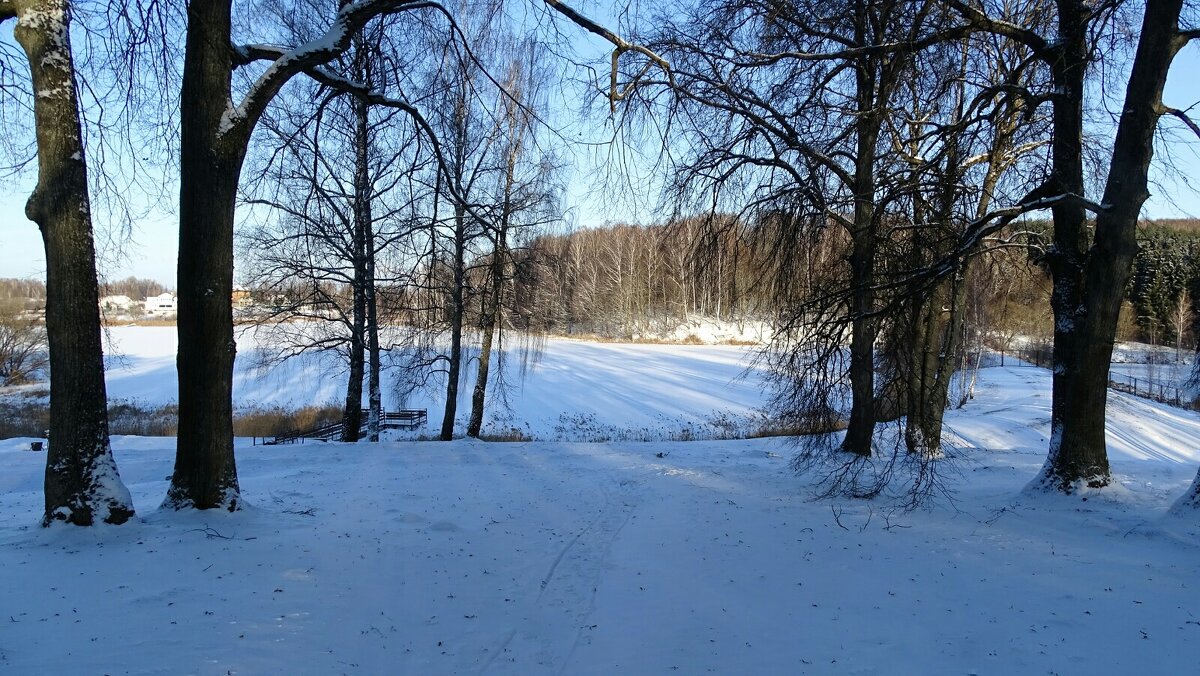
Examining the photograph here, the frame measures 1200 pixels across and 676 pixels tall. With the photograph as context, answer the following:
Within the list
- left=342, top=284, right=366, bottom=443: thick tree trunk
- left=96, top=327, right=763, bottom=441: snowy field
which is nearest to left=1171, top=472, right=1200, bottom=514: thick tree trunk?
left=342, top=284, right=366, bottom=443: thick tree trunk

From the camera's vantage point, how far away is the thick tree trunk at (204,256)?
5.73 metres

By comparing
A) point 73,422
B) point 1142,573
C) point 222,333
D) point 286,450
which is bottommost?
point 286,450

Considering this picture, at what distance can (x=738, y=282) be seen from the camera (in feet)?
38.9

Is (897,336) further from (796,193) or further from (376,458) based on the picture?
(376,458)

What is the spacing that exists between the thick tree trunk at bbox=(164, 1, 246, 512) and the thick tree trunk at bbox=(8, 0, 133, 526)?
64 centimetres

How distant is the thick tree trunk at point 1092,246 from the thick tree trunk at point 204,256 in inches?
329

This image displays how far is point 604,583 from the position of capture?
5422mm

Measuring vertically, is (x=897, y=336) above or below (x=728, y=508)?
above

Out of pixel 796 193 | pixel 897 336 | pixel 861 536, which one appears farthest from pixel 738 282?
pixel 861 536

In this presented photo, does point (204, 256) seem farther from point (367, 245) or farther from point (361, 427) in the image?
point (361, 427)

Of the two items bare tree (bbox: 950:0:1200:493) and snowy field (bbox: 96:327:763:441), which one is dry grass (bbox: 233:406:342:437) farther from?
bare tree (bbox: 950:0:1200:493)

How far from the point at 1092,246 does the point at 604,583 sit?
6.27 metres

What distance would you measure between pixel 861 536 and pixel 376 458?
811 centimetres

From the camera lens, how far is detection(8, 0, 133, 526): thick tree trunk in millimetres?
5230
